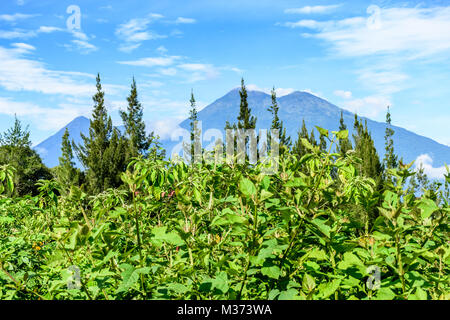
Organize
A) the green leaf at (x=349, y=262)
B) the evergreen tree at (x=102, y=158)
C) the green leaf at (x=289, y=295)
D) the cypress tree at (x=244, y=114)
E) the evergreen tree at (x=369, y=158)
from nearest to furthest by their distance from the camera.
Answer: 1. the green leaf at (x=289, y=295)
2. the green leaf at (x=349, y=262)
3. the evergreen tree at (x=369, y=158)
4. the evergreen tree at (x=102, y=158)
5. the cypress tree at (x=244, y=114)

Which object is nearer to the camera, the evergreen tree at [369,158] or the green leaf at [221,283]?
the green leaf at [221,283]

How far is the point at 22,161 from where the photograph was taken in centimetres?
2550

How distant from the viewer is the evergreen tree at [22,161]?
77.4ft

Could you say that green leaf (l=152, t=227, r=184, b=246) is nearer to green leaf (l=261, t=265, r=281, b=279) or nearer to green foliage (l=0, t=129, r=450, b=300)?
green foliage (l=0, t=129, r=450, b=300)

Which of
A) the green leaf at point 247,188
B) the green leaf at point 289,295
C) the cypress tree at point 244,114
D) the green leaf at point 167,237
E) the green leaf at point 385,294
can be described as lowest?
the green leaf at point 385,294

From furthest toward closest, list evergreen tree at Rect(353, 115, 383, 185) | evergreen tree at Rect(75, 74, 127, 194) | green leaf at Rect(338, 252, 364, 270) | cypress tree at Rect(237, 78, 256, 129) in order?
cypress tree at Rect(237, 78, 256, 129), evergreen tree at Rect(75, 74, 127, 194), evergreen tree at Rect(353, 115, 383, 185), green leaf at Rect(338, 252, 364, 270)

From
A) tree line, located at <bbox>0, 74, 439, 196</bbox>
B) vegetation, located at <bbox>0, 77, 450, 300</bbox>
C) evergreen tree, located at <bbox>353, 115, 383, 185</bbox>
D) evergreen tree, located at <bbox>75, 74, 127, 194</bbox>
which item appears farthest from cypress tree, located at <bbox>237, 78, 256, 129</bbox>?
vegetation, located at <bbox>0, 77, 450, 300</bbox>

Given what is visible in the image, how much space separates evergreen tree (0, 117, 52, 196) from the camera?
23.6 meters

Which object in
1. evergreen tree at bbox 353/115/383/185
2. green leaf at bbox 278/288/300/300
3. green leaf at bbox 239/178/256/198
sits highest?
evergreen tree at bbox 353/115/383/185

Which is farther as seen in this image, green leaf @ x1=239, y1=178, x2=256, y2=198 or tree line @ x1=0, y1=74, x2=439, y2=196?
tree line @ x1=0, y1=74, x2=439, y2=196

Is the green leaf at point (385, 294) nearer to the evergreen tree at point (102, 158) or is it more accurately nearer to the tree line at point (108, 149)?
the tree line at point (108, 149)

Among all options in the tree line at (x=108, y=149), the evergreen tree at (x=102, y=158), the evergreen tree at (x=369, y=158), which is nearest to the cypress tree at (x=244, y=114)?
the tree line at (x=108, y=149)
